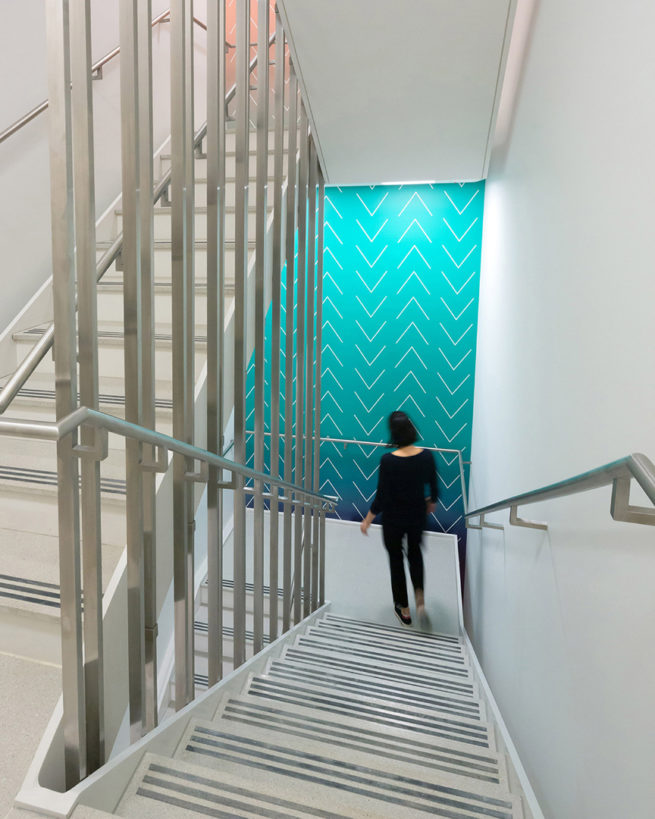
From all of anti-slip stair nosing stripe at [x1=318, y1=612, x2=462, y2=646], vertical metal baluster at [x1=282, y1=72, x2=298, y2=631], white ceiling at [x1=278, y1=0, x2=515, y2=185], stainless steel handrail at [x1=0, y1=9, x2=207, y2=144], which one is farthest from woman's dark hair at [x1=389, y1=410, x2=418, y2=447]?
stainless steel handrail at [x1=0, y1=9, x2=207, y2=144]

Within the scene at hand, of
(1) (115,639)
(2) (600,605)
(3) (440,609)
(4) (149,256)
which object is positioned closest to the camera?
(2) (600,605)

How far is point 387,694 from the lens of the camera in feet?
8.23

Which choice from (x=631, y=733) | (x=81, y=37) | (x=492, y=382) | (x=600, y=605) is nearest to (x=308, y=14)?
(x=81, y=37)

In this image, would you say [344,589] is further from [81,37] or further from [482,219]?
[81,37]

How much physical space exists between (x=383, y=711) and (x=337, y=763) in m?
0.65

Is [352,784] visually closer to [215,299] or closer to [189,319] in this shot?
[189,319]

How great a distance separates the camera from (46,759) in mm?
1162

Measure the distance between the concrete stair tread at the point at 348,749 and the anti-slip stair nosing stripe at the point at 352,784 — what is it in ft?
0.16

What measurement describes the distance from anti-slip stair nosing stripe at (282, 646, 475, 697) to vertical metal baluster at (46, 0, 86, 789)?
178 centimetres

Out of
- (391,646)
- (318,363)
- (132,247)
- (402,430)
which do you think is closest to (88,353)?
(132,247)

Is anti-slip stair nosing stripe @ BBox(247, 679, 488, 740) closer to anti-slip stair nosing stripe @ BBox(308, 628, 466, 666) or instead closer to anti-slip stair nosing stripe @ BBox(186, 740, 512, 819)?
anti-slip stair nosing stripe @ BBox(186, 740, 512, 819)

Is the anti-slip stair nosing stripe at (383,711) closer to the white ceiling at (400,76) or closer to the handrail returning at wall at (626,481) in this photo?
the handrail returning at wall at (626,481)

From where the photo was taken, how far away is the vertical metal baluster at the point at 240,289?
2.37m

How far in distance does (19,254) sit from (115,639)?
2.54 m
